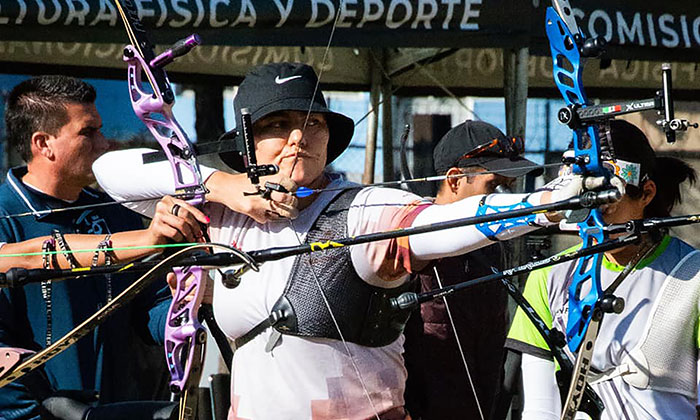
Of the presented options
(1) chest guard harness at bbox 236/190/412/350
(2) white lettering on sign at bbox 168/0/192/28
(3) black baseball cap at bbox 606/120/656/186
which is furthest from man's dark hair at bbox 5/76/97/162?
(3) black baseball cap at bbox 606/120/656/186

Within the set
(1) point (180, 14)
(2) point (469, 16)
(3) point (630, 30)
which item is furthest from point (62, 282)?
(3) point (630, 30)

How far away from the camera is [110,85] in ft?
16.0

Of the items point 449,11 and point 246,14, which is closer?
point 246,14

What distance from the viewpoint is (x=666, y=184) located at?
2.50 meters

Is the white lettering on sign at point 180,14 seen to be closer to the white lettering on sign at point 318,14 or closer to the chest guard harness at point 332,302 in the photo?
the white lettering on sign at point 318,14

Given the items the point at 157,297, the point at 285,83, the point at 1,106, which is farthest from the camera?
the point at 1,106

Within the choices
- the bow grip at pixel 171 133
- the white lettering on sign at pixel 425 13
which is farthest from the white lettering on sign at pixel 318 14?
the bow grip at pixel 171 133

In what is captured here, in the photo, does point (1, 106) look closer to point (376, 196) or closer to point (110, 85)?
point (110, 85)

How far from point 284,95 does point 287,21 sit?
79.8 inches

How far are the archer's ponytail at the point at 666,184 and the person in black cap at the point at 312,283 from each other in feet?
2.08

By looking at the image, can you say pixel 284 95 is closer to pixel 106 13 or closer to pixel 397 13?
pixel 106 13

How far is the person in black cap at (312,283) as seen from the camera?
2123 mm

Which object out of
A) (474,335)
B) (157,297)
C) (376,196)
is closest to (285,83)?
(376,196)

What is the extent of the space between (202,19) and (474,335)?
64.2 inches
